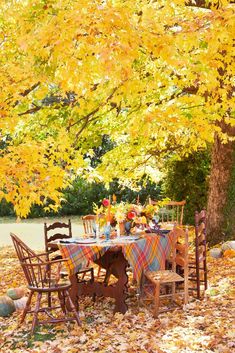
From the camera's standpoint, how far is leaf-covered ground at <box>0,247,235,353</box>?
16.5ft

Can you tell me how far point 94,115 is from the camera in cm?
996

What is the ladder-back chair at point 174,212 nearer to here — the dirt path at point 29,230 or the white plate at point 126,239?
the white plate at point 126,239

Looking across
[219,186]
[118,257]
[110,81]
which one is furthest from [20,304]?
[219,186]

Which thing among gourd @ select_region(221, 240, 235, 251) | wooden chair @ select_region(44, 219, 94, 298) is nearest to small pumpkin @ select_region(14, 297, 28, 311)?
wooden chair @ select_region(44, 219, 94, 298)

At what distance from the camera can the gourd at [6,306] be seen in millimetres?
6461

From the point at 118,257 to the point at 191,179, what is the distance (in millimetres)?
7033

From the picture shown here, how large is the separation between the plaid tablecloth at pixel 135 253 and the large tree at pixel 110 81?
0.59 meters

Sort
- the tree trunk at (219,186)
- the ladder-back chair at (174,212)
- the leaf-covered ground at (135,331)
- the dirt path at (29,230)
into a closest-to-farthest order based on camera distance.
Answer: the leaf-covered ground at (135,331) < the ladder-back chair at (174,212) < the tree trunk at (219,186) < the dirt path at (29,230)

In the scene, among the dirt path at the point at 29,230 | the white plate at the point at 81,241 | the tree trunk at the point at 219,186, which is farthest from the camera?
the dirt path at the point at 29,230

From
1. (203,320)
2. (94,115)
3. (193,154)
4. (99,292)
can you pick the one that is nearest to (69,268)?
(99,292)

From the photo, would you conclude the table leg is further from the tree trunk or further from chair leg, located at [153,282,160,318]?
the tree trunk

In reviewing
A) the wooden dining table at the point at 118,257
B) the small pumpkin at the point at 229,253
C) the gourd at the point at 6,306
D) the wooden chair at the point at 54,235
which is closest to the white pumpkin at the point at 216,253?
the small pumpkin at the point at 229,253

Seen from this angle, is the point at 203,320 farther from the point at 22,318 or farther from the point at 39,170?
the point at 39,170

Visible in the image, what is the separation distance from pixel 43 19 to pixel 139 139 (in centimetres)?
522
